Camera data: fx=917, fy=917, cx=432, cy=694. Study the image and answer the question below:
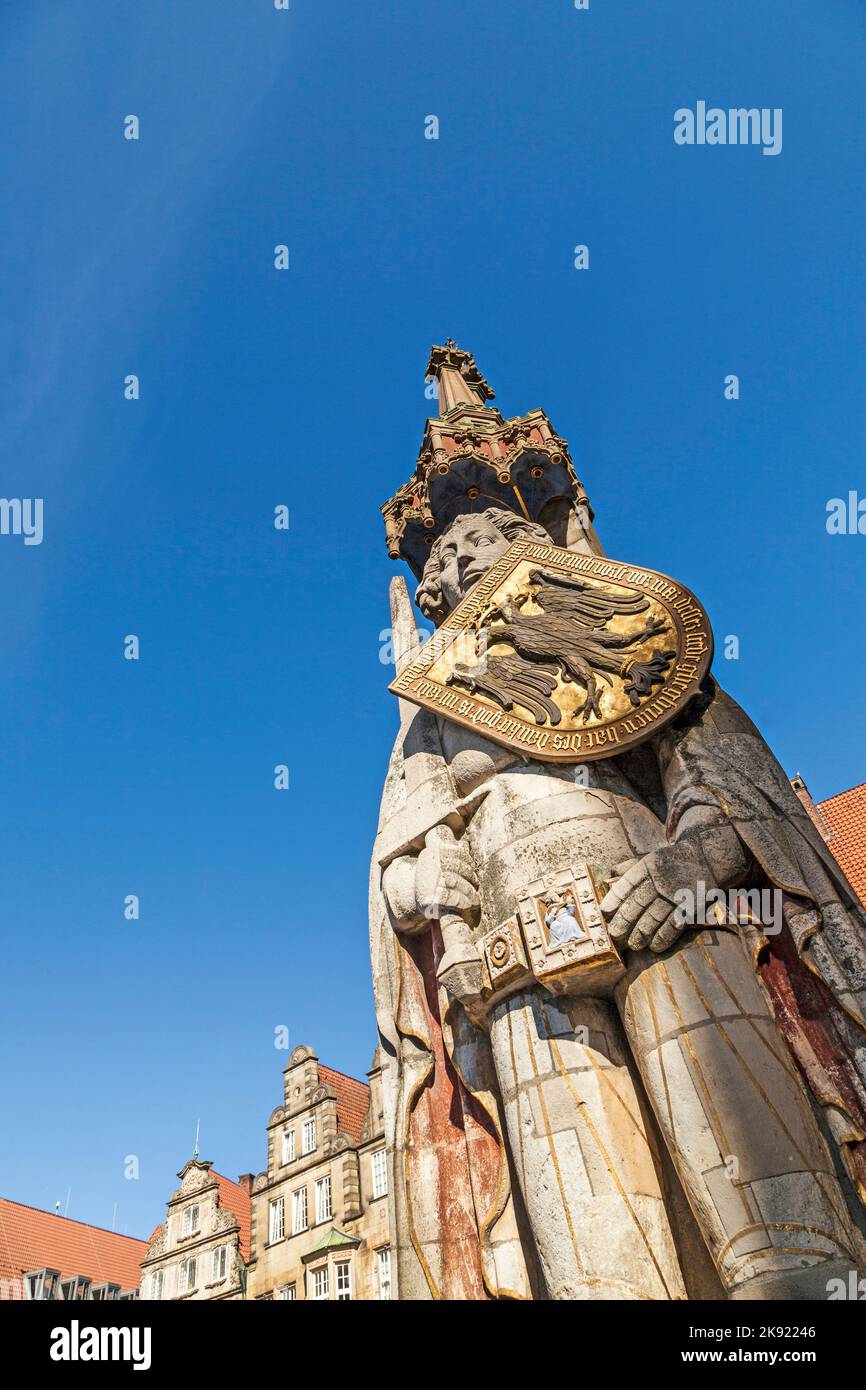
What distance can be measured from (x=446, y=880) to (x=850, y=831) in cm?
1319

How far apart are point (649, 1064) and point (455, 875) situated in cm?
203

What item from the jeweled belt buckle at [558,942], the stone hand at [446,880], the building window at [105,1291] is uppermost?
the stone hand at [446,880]

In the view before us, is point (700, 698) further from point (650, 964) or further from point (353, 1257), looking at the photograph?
point (353, 1257)

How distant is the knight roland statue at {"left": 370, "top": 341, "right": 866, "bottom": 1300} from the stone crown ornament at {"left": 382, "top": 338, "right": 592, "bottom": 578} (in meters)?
1.95

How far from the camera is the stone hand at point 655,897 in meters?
5.60

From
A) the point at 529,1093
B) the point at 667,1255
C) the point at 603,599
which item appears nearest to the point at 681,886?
the point at 529,1093

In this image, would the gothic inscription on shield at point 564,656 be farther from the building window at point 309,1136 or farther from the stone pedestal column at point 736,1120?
the building window at point 309,1136

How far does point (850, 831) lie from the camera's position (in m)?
17.4

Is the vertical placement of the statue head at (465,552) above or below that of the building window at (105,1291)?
above

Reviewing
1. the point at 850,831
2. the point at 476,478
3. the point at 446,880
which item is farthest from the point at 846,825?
the point at 446,880

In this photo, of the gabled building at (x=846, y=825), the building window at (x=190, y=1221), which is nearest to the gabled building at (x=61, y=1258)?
the building window at (x=190, y=1221)

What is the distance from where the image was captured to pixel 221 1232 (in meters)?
26.6

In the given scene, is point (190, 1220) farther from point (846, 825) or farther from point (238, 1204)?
point (846, 825)

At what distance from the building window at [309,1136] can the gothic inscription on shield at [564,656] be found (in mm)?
20076
